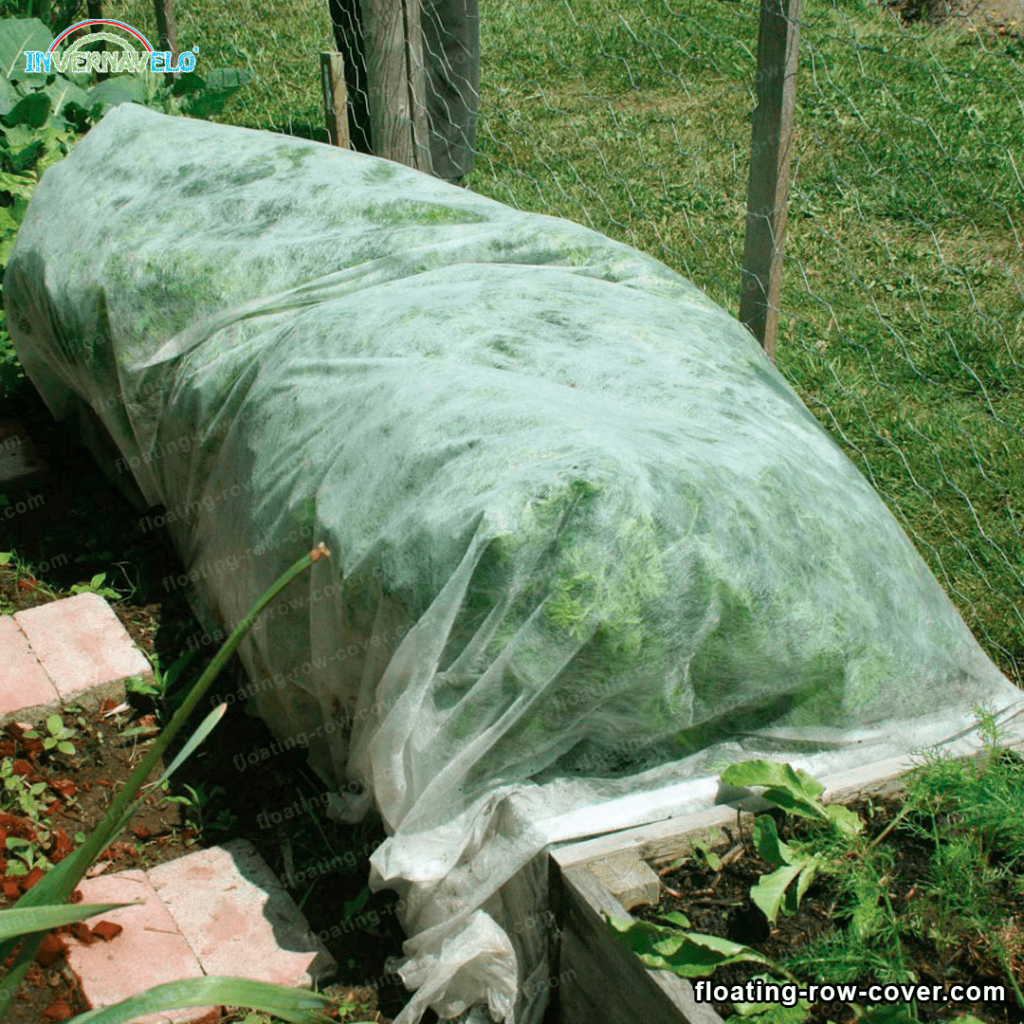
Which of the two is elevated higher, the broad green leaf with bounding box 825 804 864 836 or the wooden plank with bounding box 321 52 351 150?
the wooden plank with bounding box 321 52 351 150

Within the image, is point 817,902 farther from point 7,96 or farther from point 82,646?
point 7,96

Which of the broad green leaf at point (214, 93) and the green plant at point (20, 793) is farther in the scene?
the broad green leaf at point (214, 93)

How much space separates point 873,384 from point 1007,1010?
93.9 inches

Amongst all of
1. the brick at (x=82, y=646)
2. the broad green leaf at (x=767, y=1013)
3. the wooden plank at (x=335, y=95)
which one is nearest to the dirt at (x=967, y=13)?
the wooden plank at (x=335, y=95)

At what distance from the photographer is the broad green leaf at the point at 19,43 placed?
4.75 metres

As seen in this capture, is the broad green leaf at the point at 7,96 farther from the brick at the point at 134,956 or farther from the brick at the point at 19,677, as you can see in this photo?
the brick at the point at 134,956

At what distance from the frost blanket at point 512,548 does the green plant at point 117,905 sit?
0.73 metres

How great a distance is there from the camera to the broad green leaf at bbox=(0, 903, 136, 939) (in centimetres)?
97

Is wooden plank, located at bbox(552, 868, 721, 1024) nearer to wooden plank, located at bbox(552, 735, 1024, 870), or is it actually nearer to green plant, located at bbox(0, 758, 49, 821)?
wooden plank, located at bbox(552, 735, 1024, 870)

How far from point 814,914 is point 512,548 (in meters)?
0.67

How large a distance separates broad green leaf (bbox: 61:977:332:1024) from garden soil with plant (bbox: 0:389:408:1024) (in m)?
0.99

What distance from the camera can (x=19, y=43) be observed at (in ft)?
16.0

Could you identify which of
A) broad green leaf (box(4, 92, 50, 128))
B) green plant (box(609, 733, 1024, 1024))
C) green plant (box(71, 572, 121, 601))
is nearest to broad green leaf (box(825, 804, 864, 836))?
green plant (box(609, 733, 1024, 1024))

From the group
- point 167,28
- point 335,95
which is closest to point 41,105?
point 167,28
